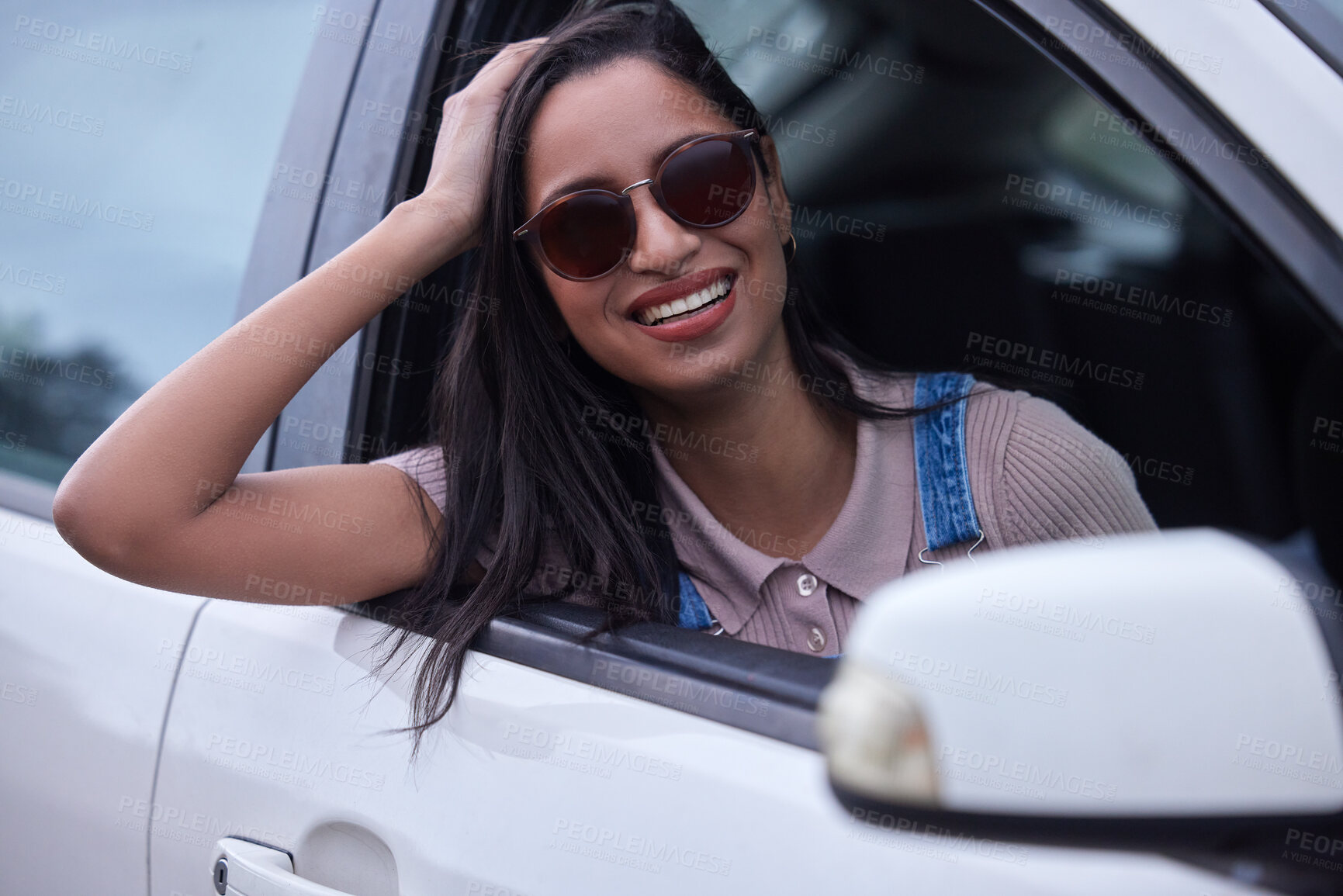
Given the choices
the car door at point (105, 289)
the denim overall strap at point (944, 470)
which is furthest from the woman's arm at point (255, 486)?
the denim overall strap at point (944, 470)

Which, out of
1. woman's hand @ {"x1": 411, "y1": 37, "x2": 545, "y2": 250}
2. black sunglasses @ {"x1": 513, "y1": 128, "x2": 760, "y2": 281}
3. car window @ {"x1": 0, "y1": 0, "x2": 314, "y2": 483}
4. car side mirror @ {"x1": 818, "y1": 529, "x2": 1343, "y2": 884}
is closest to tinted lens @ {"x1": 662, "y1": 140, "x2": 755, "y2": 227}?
black sunglasses @ {"x1": 513, "y1": 128, "x2": 760, "y2": 281}

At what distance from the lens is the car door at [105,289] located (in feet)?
4.53

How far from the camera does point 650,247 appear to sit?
148 centimetres

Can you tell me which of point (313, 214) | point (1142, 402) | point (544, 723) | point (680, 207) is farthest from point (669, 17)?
point (1142, 402)

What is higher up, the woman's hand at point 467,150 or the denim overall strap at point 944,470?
the woman's hand at point 467,150

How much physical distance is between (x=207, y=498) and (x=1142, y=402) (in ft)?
7.77

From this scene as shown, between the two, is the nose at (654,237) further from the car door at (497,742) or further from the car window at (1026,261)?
the car window at (1026,261)

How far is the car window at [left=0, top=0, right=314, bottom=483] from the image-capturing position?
1631 millimetres

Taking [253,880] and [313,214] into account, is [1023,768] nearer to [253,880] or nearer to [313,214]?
[253,880]

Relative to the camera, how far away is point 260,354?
1.46 metres

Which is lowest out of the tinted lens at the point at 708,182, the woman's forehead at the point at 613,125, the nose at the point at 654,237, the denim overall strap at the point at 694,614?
the denim overall strap at the point at 694,614

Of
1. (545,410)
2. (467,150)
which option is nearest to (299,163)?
(467,150)

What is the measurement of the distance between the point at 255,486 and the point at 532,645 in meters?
0.50

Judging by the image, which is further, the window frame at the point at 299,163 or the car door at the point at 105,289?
the window frame at the point at 299,163
